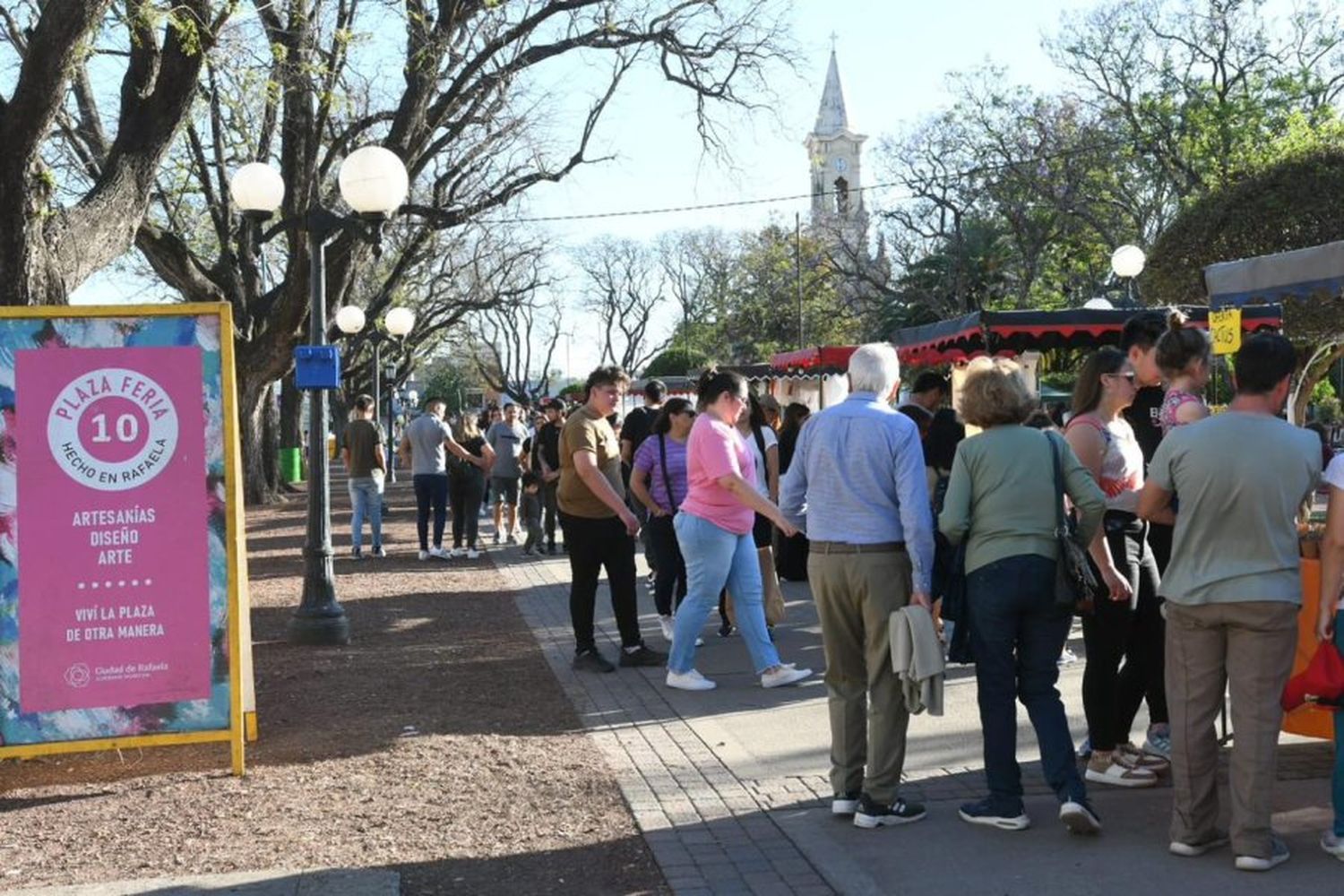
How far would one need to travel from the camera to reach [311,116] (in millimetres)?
19531

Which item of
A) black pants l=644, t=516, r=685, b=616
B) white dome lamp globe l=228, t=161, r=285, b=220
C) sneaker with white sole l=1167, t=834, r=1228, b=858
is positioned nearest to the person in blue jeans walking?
sneaker with white sole l=1167, t=834, r=1228, b=858

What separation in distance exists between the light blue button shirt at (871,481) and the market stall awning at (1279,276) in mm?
3308

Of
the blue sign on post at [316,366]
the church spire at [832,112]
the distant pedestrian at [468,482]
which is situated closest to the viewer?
the blue sign on post at [316,366]

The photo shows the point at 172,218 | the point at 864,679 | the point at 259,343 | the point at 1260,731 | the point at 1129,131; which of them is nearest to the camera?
the point at 1260,731

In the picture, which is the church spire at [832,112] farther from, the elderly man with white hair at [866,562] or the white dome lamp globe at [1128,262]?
the elderly man with white hair at [866,562]

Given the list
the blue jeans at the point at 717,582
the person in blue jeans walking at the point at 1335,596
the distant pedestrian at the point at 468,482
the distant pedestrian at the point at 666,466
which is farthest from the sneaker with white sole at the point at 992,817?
the distant pedestrian at the point at 468,482

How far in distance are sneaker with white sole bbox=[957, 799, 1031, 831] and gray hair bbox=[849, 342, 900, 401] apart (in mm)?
1575

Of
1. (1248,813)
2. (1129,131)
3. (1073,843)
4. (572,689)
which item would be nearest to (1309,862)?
(1248,813)

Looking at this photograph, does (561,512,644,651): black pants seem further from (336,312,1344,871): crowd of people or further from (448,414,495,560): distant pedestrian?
(448,414,495,560): distant pedestrian

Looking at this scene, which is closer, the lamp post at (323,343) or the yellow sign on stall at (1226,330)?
the yellow sign on stall at (1226,330)

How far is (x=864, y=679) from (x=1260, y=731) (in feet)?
4.84

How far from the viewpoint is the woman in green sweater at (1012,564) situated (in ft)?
17.1

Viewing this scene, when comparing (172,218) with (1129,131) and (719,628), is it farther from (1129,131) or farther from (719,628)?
(1129,131)

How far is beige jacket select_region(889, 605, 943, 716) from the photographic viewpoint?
207 inches
